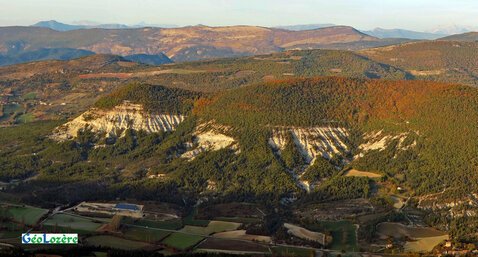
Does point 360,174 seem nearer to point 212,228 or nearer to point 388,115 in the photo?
point 388,115

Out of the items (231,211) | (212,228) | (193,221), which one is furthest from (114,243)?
(231,211)

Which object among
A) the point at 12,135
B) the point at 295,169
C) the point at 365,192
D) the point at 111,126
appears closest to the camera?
the point at 365,192

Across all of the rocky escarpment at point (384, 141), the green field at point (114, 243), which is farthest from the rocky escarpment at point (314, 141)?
the green field at point (114, 243)

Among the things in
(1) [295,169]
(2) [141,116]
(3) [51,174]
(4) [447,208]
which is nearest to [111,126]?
(2) [141,116]

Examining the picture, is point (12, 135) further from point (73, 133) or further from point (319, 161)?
point (319, 161)

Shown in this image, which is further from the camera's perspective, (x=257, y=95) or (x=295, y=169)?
(x=257, y=95)

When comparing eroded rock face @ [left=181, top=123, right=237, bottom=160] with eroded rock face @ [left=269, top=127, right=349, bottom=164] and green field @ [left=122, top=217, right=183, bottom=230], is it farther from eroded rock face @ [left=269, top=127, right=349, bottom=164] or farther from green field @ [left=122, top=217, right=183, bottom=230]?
green field @ [left=122, top=217, right=183, bottom=230]

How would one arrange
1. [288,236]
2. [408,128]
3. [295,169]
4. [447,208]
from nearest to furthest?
[288,236], [447,208], [295,169], [408,128]

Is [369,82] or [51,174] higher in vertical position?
[369,82]

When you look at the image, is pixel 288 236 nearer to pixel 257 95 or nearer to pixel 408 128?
pixel 408 128
